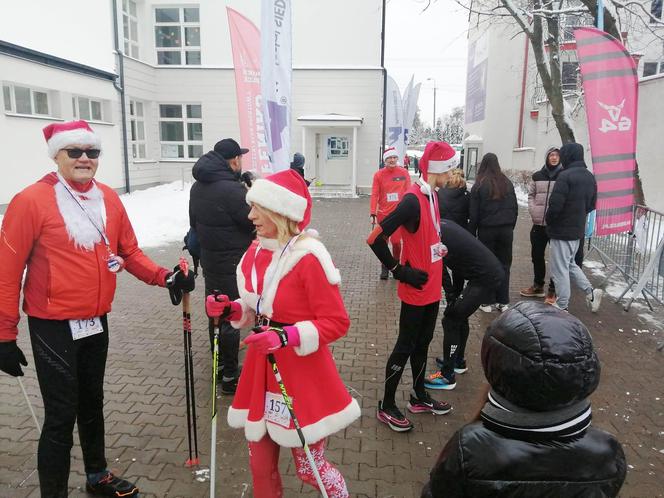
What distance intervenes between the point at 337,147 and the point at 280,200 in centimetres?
1994

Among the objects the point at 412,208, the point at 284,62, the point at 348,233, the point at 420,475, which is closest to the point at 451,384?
the point at 420,475

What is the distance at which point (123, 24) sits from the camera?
1966cm

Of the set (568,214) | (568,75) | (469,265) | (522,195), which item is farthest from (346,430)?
(568,75)

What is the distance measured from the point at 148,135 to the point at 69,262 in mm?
20320

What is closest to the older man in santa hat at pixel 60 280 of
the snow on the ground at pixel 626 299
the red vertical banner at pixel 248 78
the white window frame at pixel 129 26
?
the snow on the ground at pixel 626 299

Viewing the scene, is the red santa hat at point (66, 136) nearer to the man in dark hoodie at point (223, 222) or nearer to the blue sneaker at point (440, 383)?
the man in dark hoodie at point (223, 222)

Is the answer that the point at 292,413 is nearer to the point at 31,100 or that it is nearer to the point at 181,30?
the point at 31,100

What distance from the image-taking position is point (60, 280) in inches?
98.1

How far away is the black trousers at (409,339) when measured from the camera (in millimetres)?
3570

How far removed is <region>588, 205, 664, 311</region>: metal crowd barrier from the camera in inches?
245

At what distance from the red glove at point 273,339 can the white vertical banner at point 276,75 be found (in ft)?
20.2

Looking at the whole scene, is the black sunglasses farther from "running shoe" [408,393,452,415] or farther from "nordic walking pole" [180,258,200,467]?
"running shoe" [408,393,452,415]

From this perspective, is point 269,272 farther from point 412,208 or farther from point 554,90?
point 554,90

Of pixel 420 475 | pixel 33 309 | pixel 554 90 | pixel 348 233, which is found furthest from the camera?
pixel 348 233
